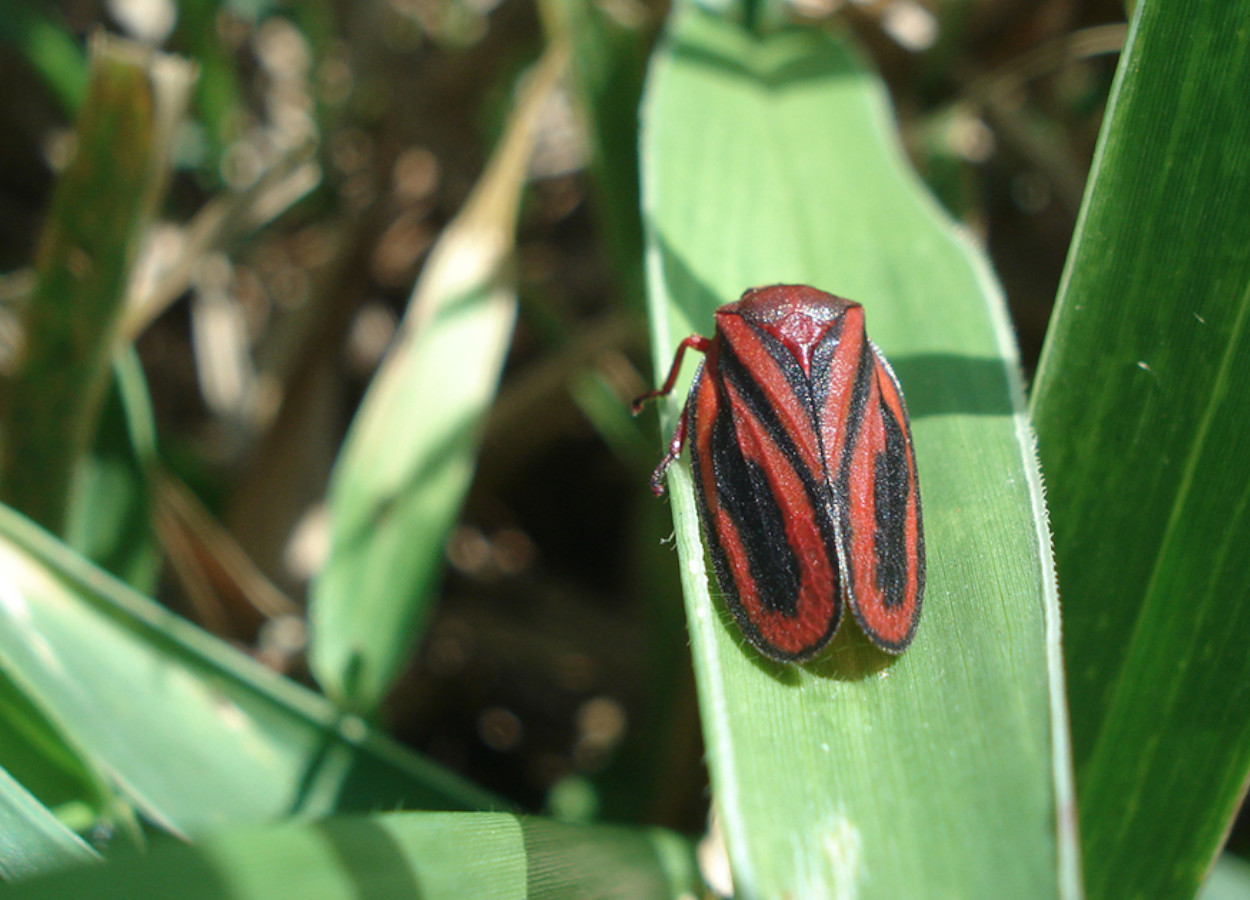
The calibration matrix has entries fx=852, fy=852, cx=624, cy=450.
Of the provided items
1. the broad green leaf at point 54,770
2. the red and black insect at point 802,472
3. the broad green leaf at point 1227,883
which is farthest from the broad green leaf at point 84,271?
the broad green leaf at point 1227,883

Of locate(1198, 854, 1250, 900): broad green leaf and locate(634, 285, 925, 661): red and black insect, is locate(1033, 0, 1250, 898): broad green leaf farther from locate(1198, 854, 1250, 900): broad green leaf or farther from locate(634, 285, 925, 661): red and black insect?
locate(1198, 854, 1250, 900): broad green leaf

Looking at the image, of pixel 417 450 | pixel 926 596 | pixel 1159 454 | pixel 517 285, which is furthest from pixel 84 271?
pixel 1159 454

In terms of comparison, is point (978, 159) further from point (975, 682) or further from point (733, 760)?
point (733, 760)

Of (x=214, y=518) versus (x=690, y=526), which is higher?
(x=690, y=526)

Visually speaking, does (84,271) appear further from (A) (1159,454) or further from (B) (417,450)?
(A) (1159,454)

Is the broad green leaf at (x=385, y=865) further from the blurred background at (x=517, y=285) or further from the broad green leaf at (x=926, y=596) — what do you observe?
the blurred background at (x=517, y=285)

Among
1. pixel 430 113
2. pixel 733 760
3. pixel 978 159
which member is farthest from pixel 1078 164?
pixel 733 760
